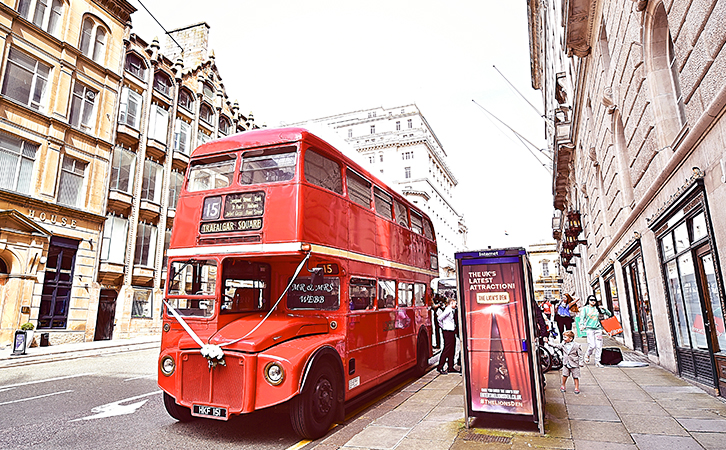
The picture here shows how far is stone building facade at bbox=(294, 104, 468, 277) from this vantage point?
65.6m

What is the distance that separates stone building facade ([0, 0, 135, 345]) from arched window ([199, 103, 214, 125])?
7821mm

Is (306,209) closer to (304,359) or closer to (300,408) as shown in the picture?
(304,359)

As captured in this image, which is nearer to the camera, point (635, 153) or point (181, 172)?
point (635, 153)

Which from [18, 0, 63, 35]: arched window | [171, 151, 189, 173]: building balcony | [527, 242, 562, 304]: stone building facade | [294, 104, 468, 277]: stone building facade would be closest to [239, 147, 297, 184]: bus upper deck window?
[18, 0, 63, 35]: arched window

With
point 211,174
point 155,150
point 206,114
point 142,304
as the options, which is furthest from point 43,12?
point 211,174

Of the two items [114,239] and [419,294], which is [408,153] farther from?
[419,294]

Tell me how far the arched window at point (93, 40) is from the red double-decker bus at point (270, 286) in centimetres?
2015

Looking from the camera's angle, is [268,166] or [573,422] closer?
[573,422]

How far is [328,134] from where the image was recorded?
26.0ft

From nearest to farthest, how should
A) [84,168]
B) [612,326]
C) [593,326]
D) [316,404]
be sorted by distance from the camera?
[316,404]
[593,326]
[612,326]
[84,168]

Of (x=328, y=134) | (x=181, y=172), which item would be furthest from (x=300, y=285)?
(x=181, y=172)

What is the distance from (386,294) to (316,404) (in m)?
3.44

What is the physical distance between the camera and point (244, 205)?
6.73 metres

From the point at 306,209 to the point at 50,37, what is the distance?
69.0 feet
